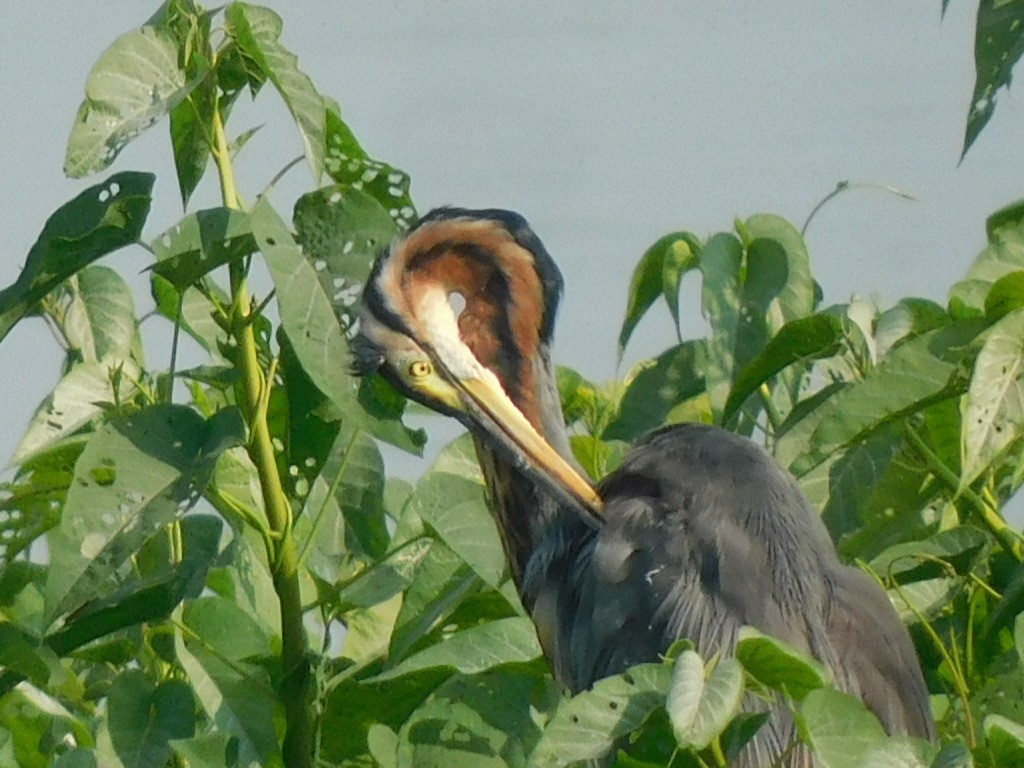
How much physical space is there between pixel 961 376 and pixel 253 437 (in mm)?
871

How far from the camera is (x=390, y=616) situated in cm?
259

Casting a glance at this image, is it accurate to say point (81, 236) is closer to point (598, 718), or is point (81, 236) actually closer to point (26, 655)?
point (26, 655)

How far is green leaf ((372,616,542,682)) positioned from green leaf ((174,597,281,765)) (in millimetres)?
169

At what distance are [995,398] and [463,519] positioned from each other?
0.66 meters

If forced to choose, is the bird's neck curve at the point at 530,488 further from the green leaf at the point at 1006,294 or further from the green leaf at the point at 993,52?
the green leaf at the point at 993,52

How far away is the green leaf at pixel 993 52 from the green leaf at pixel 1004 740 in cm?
57

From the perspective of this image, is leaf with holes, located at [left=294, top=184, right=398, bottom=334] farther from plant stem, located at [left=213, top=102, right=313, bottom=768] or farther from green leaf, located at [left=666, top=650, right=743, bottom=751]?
green leaf, located at [left=666, top=650, right=743, bottom=751]

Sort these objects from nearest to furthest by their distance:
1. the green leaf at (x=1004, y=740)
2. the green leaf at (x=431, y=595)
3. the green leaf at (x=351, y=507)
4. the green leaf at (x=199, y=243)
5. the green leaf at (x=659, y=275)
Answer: the green leaf at (x=1004, y=740) → the green leaf at (x=199, y=243) → the green leaf at (x=431, y=595) → the green leaf at (x=351, y=507) → the green leaf at (x=659, y=275)

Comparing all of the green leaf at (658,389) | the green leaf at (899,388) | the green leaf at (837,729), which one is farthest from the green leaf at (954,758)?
the green leaf at (658,389)

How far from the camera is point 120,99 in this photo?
2.16 m

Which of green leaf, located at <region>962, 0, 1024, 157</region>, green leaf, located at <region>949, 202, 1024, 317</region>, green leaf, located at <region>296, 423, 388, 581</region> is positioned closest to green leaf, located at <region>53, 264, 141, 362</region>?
green leaf, located at <region>296, 423, 388, 581</region>

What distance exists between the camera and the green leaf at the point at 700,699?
145cm

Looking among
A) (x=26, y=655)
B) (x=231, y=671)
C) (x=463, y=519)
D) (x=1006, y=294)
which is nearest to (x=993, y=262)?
(x=1006, y=294)

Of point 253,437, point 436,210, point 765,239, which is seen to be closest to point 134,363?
point 253,437
